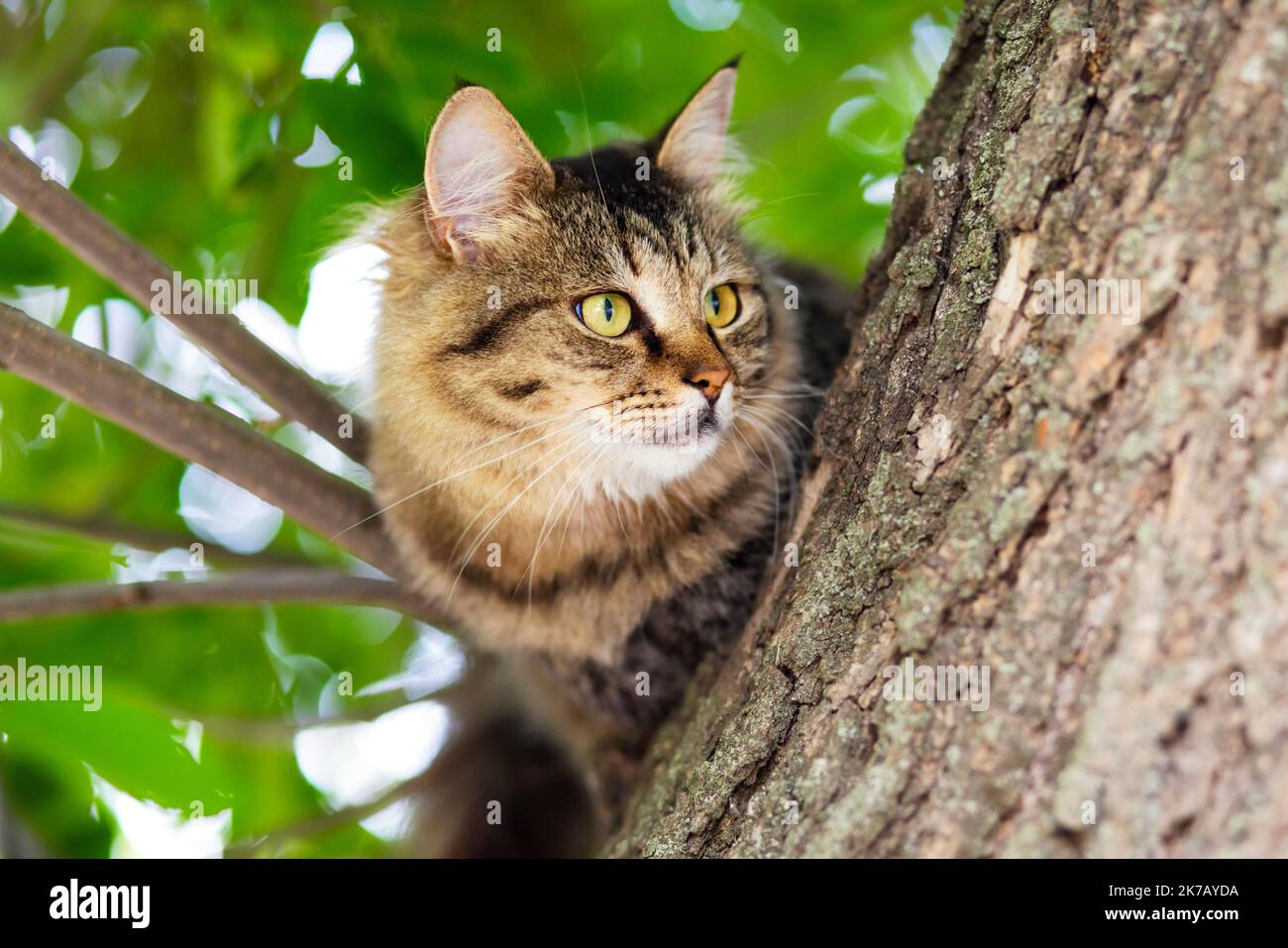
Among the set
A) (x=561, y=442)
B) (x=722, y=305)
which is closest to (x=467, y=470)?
(x=561, y=442)

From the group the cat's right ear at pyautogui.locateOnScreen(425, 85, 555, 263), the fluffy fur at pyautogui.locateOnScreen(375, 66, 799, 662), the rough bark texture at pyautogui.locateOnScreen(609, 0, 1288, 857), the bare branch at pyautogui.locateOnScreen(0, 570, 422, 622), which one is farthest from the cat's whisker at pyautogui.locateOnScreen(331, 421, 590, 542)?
the rough bark texture at pyautogui.locateOnScreen(609, 0, 1288, 857)

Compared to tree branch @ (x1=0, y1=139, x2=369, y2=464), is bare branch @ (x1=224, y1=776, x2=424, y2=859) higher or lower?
lower

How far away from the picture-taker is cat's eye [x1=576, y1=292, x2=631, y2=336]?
209 cm

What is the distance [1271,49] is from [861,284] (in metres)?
0.94

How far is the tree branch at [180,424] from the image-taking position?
5.75ft

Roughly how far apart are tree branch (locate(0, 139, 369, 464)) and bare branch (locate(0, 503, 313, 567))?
1.73ft

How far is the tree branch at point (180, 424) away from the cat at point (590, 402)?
190mm

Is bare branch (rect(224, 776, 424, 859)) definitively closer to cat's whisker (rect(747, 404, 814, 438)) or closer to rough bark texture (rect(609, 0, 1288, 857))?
rough bark texture (rect(609, 0, 1288, 857))

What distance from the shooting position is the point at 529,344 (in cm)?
207

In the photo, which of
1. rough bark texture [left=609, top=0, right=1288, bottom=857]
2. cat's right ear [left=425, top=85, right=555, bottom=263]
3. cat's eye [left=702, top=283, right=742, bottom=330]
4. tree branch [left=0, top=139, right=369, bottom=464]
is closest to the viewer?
rough bark texture [left=609, top=0, right=1288, bottom=857]

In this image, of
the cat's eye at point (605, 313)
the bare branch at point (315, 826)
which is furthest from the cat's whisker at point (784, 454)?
the bare branch at point (315, 826)

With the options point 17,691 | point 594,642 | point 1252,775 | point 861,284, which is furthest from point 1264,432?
point 17,691

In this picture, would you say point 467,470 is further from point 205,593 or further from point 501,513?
point 205,593
